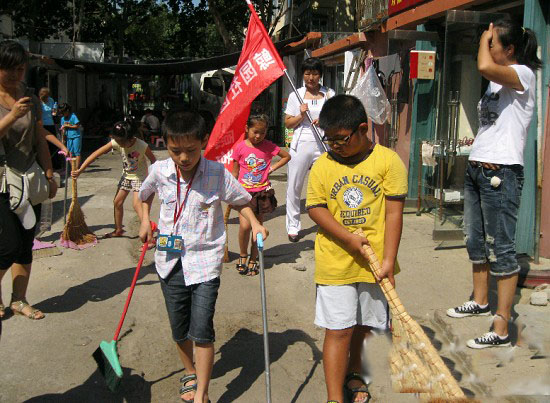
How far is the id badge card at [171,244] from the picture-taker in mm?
3314

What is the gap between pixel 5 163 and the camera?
4324 mm

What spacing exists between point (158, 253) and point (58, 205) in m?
6.96

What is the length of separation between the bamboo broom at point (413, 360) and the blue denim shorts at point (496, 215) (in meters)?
1.35

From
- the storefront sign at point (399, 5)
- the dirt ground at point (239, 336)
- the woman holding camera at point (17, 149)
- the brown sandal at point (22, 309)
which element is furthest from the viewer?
the storefront sign at point (399, 5)

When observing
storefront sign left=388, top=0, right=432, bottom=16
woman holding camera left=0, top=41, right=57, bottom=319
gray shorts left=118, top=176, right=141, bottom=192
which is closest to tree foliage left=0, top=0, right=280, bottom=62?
storefront sign left=388, top=0, right=432, bottom=16

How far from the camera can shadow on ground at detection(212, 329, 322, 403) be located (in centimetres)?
371

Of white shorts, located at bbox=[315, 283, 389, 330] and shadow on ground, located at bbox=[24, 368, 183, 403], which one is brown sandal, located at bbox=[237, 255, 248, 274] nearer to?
shadow on ground, located at bbox=[24, 368, 183, 403]

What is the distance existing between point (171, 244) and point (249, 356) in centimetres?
123

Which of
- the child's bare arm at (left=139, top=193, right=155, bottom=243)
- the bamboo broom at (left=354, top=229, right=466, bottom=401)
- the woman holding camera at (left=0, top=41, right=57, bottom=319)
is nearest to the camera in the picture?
the bamboo broom at (left=354, top=229, right=466, bottom=401)

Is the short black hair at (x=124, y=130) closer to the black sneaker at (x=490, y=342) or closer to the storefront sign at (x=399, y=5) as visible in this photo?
the storefront sign at (x=399, y=5)

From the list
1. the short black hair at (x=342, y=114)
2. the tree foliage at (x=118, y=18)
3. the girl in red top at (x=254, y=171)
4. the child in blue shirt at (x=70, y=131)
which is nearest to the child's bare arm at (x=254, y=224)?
the short black hair at (x=342, y=114)

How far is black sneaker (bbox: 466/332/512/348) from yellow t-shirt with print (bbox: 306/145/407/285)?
1.31 m

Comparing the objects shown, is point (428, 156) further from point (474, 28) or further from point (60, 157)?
point (60, 157)

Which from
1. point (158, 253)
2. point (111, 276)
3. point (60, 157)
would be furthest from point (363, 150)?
point (60, 157)
